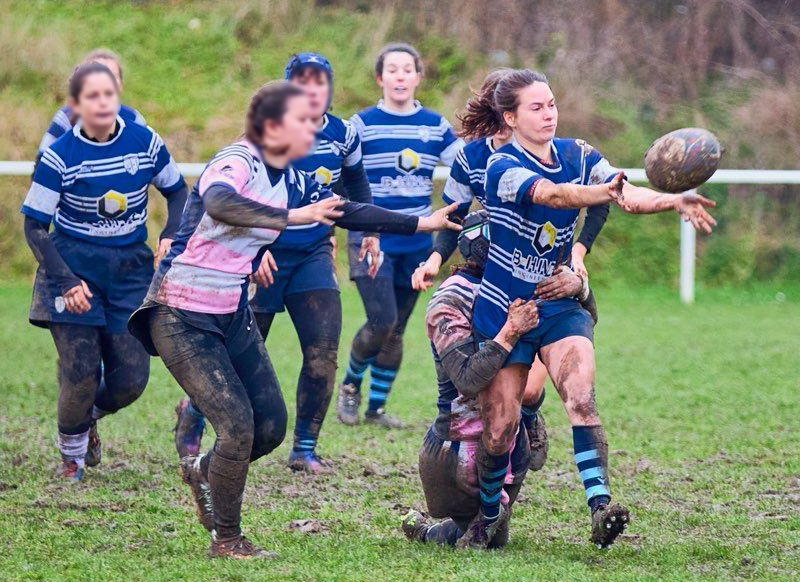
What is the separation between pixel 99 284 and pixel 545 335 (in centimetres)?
261

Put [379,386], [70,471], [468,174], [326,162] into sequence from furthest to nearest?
[379,386], [326,162], [70,471], [468,174]

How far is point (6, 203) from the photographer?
1620 centimetres

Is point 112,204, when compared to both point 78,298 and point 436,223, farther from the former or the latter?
point 436,223

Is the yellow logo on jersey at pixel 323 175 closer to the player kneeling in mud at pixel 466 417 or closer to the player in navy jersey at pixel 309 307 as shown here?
the player in navy jersey at pixel 309 307

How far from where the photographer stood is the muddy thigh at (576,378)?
5.29m

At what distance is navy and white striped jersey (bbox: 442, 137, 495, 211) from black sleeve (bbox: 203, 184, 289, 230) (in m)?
1.96

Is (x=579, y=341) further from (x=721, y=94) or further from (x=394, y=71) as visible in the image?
(x=721, y=94)

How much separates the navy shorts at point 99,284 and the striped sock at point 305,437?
1.16 metres

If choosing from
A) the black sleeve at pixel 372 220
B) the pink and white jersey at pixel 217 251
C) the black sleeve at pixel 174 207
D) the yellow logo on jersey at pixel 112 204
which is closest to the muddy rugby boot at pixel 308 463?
the black sleeve at pixel 174 207

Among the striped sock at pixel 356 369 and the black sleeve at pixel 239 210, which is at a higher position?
the black sleeve at pixel 239 210

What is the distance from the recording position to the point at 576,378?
5293 millimetres

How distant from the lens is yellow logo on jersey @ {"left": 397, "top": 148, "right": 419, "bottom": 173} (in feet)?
28.5

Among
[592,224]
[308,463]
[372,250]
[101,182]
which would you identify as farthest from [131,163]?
[592,224]

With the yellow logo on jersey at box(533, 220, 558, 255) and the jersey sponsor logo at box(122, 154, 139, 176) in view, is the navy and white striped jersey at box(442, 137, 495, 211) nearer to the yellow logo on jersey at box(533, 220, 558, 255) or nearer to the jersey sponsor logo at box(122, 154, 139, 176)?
the yellow logo on jersey at box(533, 220, 558, 255)
